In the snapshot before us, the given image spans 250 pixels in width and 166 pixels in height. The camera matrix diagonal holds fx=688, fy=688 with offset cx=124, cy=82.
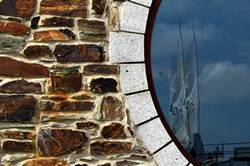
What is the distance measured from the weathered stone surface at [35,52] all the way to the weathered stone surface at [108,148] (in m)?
0.80

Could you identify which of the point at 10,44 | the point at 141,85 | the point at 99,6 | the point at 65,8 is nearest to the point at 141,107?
the point at 141,85

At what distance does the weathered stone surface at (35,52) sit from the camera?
17.8ft

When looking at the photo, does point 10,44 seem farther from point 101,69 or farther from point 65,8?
point 101,69

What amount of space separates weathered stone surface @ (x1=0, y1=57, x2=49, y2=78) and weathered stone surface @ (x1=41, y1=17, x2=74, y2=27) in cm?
35

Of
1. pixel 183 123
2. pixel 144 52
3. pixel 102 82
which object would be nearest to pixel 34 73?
pixel 102 82

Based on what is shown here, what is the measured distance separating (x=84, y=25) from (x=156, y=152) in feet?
3.80

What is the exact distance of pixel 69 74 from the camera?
5.41 m

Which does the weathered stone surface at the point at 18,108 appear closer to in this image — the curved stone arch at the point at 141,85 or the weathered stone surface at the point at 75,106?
the weathered stone surface at the point at 75,106

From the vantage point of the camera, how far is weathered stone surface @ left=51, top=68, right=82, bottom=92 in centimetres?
540

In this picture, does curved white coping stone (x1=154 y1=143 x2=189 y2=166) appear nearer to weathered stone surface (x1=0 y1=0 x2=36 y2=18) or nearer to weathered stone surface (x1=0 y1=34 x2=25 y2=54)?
weathered stone surface (x1=0 y1=34 x2=25 y2=54)

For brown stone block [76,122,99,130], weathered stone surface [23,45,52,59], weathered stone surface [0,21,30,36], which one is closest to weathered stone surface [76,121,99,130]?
brown stone block [76,122,99,130]

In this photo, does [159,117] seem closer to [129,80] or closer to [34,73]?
[129,80]

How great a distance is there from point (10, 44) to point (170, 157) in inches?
60.9

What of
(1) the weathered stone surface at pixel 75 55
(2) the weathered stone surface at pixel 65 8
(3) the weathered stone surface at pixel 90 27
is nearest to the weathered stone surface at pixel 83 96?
(1) the weathered stone surface at pixel 75 55
